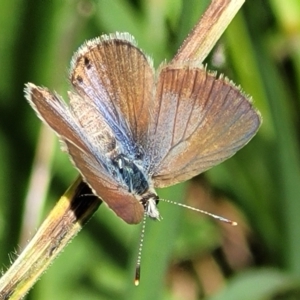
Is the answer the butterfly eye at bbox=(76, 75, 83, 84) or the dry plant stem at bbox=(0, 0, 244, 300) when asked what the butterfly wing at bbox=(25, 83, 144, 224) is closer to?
the dry plant stem at bbox=(0, 0, 244, 300)

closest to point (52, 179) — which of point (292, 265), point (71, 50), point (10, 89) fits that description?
point (10, 89)

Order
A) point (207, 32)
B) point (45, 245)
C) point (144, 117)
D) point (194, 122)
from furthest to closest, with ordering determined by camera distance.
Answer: point (144, 117), point (194, 122), point (207, 32), point (45, 245)

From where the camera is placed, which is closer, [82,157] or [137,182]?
[82,157]

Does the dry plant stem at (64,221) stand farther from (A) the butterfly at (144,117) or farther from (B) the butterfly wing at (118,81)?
(B) the butterfly wing at (118,81)

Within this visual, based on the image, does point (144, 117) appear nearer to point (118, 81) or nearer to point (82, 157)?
point (118, 81)

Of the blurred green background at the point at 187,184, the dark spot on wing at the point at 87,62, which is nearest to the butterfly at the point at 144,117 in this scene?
the dark spot on wing at the point at 87,62

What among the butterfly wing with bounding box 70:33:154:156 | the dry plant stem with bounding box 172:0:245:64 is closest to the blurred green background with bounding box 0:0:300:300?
the butterfly wing with bounding box 70:33:154:156

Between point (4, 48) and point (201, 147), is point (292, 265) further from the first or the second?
point (4, 48)

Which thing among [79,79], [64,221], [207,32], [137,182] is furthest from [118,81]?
[64,221]
